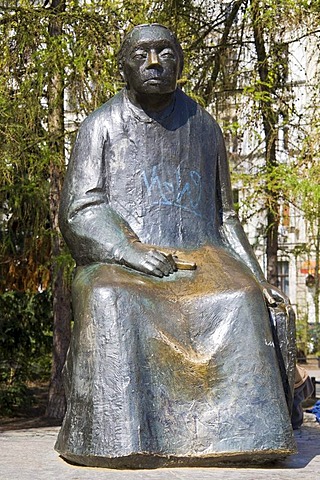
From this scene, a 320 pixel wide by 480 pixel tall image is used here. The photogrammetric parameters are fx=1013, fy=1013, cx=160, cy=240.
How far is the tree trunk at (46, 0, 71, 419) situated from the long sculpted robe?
12.5ft

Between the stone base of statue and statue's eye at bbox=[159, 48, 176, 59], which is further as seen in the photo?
statue's eye at bbox=[159, 48, 176, 59]

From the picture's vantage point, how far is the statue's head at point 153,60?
15.1ft

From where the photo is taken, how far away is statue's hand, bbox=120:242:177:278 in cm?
426

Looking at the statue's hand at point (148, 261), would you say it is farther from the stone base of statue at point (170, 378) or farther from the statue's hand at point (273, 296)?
the statue's hand at point (273, 296)

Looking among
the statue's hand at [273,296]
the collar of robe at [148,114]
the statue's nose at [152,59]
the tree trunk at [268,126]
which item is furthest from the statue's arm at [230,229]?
the tree trunk at [268,126]

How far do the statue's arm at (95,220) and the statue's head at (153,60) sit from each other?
0.95 feet

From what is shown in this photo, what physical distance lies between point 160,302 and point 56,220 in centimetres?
532

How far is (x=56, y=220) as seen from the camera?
939 centimetres

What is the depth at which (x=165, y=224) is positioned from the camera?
459cm

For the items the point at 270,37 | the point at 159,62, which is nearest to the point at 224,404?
the point at 159,62

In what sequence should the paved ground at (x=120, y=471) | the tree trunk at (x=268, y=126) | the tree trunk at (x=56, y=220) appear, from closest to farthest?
the paved ground at (x=120, y=471), the tree trunk at (x=56, y=220), the tree trunk at (x=268, y=126)

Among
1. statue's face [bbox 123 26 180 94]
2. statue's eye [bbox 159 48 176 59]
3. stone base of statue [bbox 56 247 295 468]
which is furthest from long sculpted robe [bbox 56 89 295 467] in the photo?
statue's eye [bbox 159 48 176 59]

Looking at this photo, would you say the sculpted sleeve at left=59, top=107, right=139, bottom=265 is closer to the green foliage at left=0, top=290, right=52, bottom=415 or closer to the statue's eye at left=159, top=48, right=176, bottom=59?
the statue's eye at left=159, top=48, right=176, bottom=59

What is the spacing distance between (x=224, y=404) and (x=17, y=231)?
266 inches
